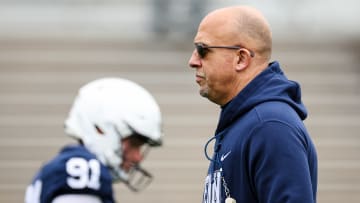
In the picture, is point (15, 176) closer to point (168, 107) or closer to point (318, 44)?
point (168, 107)

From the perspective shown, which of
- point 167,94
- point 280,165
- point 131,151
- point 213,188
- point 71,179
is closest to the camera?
point 280,165

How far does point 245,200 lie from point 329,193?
21.6 feet

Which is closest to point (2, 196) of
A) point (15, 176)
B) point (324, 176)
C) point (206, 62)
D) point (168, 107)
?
point (15, 176)

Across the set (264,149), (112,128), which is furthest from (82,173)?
(264,149)

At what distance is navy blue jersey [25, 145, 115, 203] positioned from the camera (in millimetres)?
3387

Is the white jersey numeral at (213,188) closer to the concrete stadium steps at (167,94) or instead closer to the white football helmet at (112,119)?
the white football helmet at (112,119)

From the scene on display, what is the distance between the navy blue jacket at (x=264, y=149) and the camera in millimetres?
2898

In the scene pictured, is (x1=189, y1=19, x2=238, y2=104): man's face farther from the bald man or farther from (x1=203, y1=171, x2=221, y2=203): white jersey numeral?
(x1=203, y1=171, x2=221, y2=203): white jersey numeral

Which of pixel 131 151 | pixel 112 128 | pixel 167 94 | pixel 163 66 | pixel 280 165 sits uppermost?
pixel 280 165

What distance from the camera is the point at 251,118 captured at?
305 centimetres

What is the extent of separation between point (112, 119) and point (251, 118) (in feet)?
3.36

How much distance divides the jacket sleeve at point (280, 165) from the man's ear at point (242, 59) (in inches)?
10.9

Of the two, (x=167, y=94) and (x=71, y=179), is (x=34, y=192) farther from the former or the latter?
(x=167, y=94)

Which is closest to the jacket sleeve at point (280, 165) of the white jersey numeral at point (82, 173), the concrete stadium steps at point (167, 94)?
the white jersey numeral at point (82, 173)
